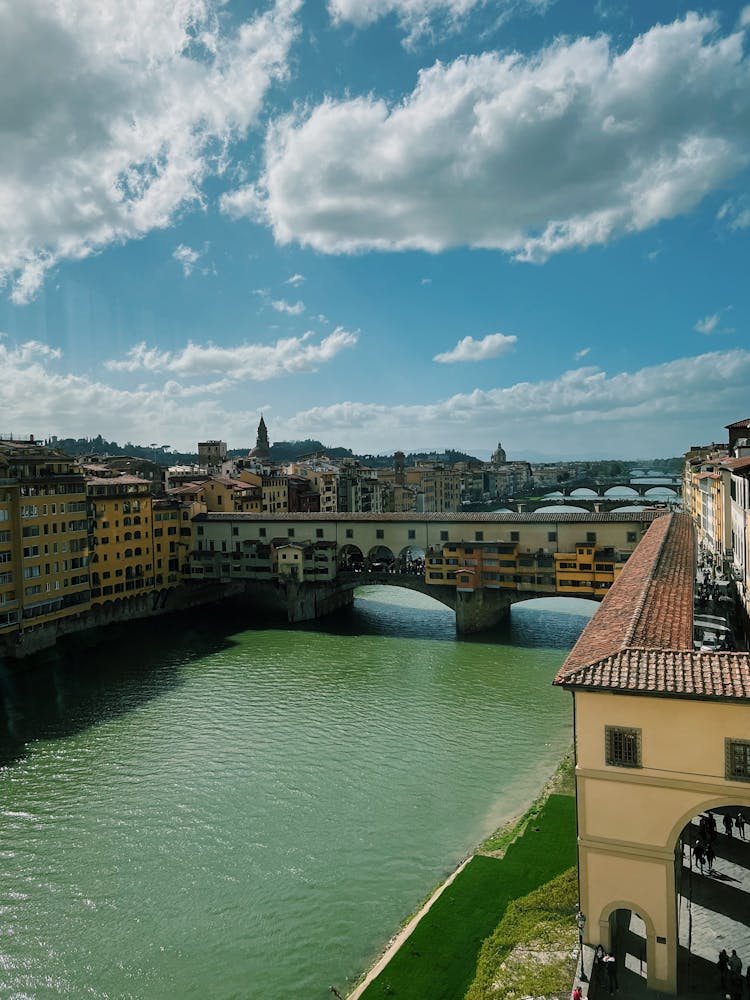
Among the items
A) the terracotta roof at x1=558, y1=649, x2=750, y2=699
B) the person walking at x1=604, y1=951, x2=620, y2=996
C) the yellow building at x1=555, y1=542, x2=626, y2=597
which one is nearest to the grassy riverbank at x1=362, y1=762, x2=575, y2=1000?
the person walking at x1=604, y1=951, x2=620, y2=996

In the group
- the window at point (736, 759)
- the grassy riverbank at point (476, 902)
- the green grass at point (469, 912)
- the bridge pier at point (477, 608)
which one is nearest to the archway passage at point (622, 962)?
the grassy riverbank at point (476, 902)

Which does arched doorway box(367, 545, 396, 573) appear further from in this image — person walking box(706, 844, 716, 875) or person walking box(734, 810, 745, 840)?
person walking box(706, 844, 716, 875)

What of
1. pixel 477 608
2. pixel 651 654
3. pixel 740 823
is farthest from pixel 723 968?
pixel 477 608

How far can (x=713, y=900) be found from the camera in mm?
13539

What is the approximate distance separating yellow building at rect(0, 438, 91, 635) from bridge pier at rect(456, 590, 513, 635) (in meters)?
22.0

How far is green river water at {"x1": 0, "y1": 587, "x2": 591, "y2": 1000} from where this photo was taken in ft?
48.1

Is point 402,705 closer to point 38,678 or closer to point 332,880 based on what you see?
point 332,880

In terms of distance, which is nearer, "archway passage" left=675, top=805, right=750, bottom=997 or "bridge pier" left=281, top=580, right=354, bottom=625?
"archway passage" left=675, top=805, right=750, bottom=997

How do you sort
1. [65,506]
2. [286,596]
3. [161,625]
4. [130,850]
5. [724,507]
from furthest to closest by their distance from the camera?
[286,596], [161,625], [65,506], [724,507], [130,850]

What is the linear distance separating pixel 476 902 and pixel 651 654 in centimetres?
667

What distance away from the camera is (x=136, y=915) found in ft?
52.0

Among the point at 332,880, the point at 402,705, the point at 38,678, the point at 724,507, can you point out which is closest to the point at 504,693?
the point at 402,705

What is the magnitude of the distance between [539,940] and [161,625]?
37388mm

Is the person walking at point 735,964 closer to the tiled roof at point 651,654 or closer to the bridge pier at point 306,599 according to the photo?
the tiled roof at point 651,654
